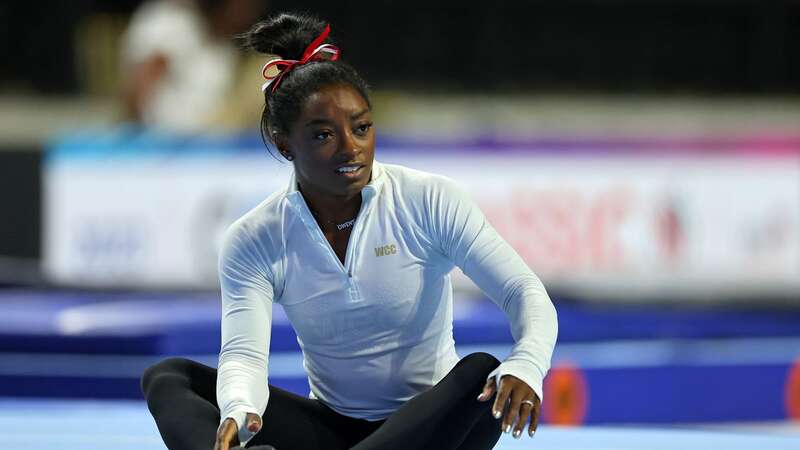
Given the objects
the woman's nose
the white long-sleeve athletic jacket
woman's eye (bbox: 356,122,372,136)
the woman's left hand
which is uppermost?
woman's eye (bbox: 356,122,372,136)

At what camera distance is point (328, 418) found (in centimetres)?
332

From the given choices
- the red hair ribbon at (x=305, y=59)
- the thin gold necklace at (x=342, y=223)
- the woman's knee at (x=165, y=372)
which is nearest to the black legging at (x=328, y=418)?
the woman's knee at (x=165, y=372)

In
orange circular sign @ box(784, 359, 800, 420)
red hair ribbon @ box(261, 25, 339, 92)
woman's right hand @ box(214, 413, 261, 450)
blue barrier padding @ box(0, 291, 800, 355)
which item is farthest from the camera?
orange circular sign @ box(784, 359, 800, 420)

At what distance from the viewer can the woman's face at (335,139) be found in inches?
122

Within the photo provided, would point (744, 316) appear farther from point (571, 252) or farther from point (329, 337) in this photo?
point (329, 337)

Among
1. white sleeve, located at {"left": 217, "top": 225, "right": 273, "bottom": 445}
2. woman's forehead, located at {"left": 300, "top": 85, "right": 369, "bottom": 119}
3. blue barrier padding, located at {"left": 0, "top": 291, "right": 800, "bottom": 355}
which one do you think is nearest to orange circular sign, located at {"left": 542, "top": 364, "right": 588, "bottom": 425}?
blue barrier padding, located at {"left": 0, "top": 291, "right": 800, "bottom": 355}

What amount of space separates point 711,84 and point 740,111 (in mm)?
288

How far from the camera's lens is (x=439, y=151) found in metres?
7.62

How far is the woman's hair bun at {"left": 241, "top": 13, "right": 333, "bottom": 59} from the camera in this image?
325cm

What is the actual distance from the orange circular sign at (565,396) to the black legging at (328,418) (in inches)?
94.7

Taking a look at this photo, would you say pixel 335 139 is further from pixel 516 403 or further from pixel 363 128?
pixel 516 403

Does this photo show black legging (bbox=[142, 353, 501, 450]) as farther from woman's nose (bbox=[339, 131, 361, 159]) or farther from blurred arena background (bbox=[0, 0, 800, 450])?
blurred arena background (bbox=[0, 0, 800, 450])

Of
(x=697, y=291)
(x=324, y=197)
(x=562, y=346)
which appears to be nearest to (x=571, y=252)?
(x=697, y=291)

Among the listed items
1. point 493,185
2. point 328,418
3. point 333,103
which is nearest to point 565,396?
point 493,185
